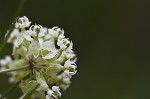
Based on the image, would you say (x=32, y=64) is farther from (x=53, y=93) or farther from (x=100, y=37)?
(x=100, y=37)

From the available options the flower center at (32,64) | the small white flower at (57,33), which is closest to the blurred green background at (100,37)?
the small white flower at (57,33)

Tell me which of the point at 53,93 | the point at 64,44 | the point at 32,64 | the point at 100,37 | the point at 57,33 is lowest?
the point at 53,93

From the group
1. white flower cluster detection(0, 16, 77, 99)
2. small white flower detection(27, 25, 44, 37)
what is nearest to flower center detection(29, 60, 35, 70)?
white flower cluster detection(0, 16, 77, 99)

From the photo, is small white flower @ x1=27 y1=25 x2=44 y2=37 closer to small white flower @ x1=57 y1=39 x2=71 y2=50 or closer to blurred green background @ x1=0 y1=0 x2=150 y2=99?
small white flower @ x1=57 y1=39 x2=71 y2=50

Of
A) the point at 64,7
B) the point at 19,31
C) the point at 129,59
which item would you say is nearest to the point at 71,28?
the point at 64,7

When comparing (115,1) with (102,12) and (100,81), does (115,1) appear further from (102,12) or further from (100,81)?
(100,81)

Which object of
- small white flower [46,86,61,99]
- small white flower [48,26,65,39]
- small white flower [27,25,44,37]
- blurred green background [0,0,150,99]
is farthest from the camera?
blurred green background [0,0,150,99]

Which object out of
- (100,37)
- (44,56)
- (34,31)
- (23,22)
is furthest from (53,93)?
(100,37)

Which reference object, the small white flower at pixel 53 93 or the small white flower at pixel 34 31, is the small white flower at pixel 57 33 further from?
the small white flower at pixel 53 93
